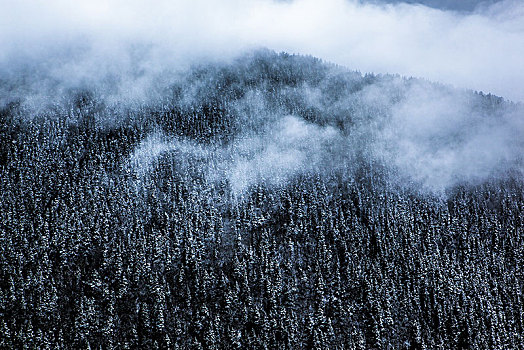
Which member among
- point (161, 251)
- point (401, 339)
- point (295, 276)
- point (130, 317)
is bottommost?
point (401, 339)

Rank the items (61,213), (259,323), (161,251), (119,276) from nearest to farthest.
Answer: (259,323) < (119,276) < (161,251) < (61,213)

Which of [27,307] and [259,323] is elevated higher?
[27,307]

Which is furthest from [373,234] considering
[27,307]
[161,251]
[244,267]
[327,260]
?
[27,307]

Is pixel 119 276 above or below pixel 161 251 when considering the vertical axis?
below

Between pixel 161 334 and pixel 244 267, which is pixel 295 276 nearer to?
pixel 244 267

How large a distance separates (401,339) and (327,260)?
130 feet

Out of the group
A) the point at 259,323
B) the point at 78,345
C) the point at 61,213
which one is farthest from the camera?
the point at 61,213

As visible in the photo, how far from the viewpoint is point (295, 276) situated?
169 metres

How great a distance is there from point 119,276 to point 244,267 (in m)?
45.4

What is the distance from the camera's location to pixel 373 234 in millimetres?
196750

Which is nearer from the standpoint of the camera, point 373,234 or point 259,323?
point 259,323

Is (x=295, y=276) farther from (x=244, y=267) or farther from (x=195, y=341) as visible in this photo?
(x=195, y=341)

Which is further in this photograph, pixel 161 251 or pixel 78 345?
pixel 161 251

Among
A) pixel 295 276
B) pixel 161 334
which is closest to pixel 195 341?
pixel 161 334
